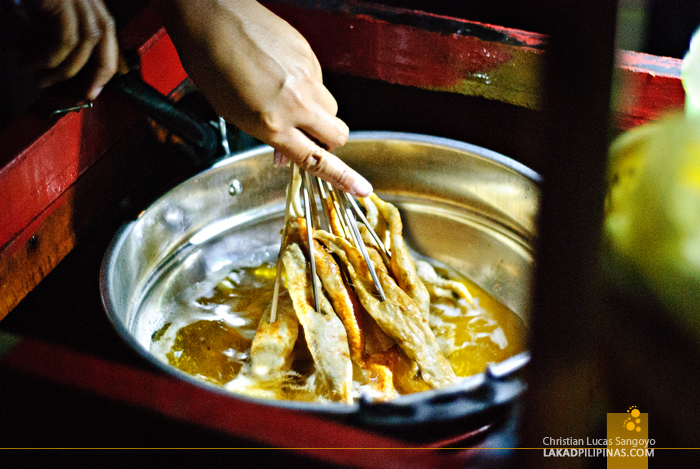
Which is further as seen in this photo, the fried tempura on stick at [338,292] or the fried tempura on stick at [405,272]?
the fried tempura on stick at [405,272]

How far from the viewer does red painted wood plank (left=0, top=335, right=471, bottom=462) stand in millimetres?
542

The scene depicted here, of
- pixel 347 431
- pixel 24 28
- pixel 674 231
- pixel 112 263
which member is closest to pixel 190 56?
pixel 24 28

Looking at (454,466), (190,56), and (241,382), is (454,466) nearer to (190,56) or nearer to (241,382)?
(241,382)

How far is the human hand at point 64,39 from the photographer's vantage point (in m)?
1.47

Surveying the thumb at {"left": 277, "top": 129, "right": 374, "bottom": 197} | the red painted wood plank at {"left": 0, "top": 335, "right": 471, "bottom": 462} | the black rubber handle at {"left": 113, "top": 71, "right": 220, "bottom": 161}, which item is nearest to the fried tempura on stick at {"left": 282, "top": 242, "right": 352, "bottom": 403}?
the thumb at {"left": 277, "top": 129, "right": 374, "bottom": 197}

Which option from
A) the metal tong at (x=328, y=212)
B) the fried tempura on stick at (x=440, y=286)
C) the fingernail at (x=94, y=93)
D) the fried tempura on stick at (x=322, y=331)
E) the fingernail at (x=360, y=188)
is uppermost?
the fingernail at (x=94, y=93)

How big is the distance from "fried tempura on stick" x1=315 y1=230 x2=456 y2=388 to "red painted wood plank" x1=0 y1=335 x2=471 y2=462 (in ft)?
2.24

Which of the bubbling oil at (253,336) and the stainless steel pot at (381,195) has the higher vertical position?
the stainless steel pot at (381,195)

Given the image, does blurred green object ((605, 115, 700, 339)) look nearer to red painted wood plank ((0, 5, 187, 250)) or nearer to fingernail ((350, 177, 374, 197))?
fingernail ((350, 177, 374, 197))

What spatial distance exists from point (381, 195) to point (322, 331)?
644 millimetres

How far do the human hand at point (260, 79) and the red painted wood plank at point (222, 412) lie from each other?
86 centimetres

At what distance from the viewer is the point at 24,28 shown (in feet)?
4.92

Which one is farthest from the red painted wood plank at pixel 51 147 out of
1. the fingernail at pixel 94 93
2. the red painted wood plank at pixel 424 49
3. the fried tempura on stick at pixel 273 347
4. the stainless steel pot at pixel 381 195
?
the fried tempura on stick at pixel 273 347

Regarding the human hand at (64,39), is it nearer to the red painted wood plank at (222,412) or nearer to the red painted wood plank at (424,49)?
the red painted wood plank at (424,49)
